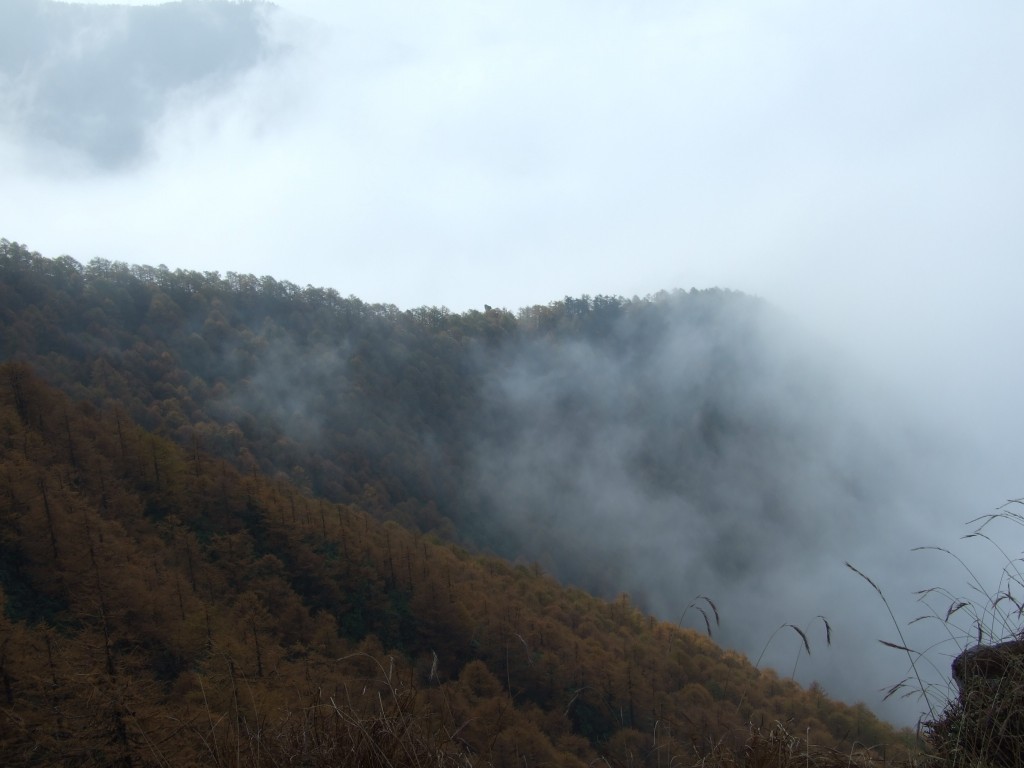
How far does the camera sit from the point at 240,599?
136ft

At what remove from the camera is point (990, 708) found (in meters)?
2.90

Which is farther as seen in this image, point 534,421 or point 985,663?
point 534,421

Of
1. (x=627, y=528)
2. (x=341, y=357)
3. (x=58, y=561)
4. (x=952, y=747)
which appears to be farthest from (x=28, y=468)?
(x=627, y=528)

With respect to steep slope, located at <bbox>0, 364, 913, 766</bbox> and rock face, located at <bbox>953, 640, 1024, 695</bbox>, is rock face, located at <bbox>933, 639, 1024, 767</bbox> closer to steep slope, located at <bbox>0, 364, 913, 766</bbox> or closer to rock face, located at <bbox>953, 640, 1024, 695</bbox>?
rock face, located at <bbox>953, 640, 1024, 695</bbox>

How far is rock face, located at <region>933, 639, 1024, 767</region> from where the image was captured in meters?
2.93

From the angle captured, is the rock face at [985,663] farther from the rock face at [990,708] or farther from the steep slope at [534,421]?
the steep slope at [534,421]

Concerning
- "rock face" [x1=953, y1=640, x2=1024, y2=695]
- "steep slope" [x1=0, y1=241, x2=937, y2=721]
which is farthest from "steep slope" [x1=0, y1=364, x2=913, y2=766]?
"steep slope" [x1=0, y1=241, x2=937, y2=721]

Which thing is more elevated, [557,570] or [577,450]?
[577,450]

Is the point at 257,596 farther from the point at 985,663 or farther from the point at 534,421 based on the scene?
the point at 534,421

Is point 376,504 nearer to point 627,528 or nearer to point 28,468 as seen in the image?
point 627,528

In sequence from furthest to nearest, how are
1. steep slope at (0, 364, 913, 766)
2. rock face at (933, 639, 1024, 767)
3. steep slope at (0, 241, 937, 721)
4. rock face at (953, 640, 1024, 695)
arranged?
1. steep slope at (0, 241, 937, 721)
2. steep slope at (0, 364, 913, 766)
3. rock face at (953, 640, 1024, 695)
4. rock face at (933, 639, 1024, 767)

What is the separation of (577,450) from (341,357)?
5544cm

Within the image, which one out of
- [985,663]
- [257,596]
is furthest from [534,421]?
[985,663]

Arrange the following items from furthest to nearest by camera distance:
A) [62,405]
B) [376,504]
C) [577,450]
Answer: [577,450]
[376,504]
[62,405]
